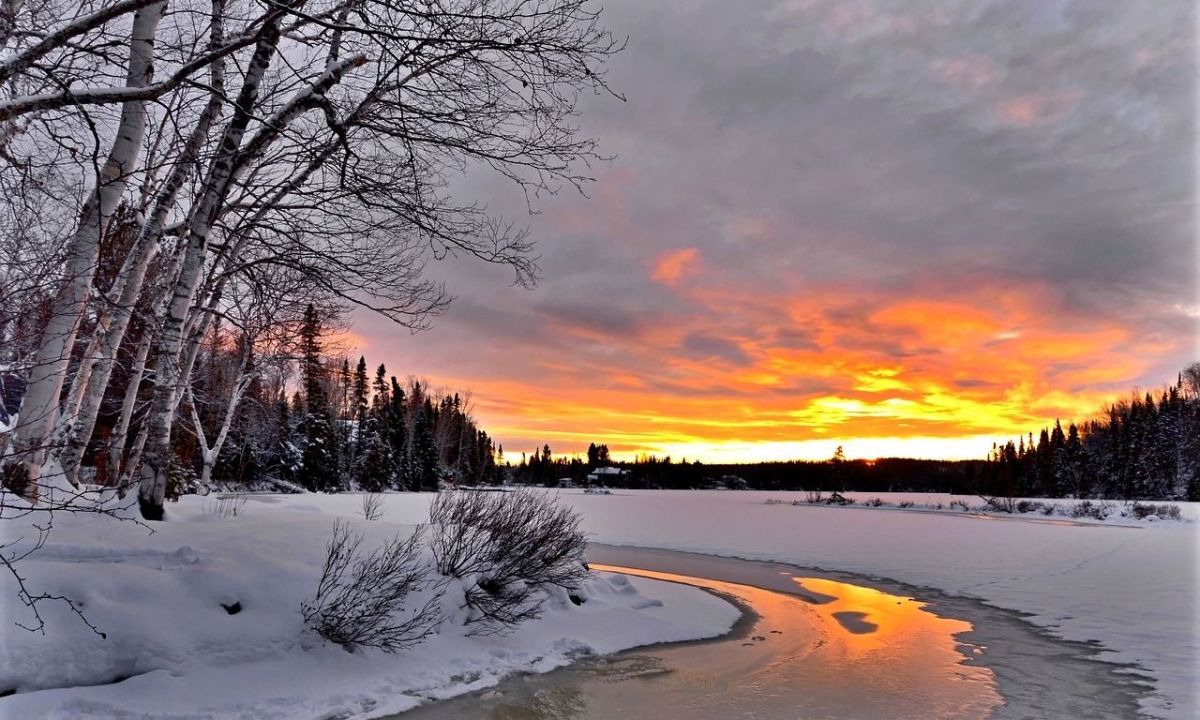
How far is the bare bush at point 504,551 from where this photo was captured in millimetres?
9477

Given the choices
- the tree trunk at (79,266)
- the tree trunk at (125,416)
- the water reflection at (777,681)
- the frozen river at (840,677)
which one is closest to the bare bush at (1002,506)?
the frozen river at (840,677)

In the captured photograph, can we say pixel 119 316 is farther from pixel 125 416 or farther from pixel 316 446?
pixel 316 446

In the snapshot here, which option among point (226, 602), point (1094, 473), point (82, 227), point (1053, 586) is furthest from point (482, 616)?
point (1094, 473)

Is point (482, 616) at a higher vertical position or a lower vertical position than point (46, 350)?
lower

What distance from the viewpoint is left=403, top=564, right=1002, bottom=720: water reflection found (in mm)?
7000

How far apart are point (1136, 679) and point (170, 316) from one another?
483 inches

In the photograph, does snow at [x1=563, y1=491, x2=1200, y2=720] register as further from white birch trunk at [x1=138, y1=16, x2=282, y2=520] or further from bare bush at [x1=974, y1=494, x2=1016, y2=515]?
white birch trunk at [x1=138, y1=16, x2=282, y2=520]

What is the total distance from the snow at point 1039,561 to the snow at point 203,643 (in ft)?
24.4

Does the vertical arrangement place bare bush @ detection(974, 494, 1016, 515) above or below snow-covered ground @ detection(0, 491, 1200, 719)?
above

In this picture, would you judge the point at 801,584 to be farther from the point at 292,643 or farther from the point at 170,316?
the point at 170,316

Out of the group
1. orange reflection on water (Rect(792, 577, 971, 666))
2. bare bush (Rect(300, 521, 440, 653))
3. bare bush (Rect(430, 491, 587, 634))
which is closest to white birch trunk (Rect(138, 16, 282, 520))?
bare bush (Rect(300, 521, 440, 653))

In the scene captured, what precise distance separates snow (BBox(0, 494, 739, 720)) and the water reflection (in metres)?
0.67

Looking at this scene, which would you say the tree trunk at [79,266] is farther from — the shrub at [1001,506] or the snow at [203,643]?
the shrub at [1001,506]

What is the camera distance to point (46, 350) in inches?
261
